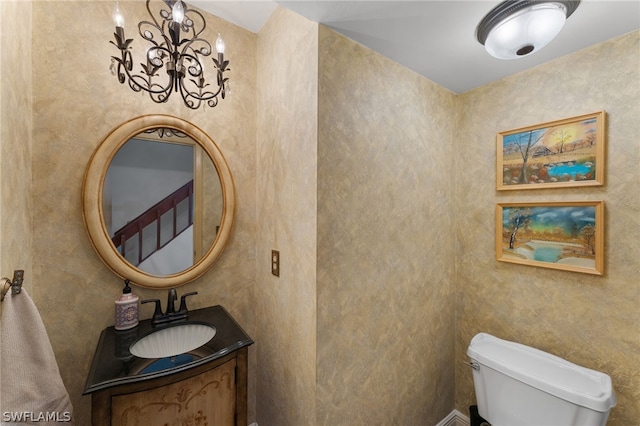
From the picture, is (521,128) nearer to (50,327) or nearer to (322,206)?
(322,206)

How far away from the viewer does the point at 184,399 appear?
1.02 metres

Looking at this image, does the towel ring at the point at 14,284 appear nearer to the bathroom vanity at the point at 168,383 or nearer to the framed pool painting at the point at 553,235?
the bathroom vanity at the point at 168,383

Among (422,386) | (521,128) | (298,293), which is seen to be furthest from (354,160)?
(422,386)

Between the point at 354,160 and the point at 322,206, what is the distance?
30 cm

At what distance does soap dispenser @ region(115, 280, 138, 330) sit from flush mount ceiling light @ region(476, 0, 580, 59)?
2033mm

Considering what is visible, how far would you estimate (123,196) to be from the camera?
1.29 meters

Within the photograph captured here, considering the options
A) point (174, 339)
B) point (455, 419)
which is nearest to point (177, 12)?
point (174, 339)

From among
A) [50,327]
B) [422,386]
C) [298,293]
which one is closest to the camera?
[50,327]

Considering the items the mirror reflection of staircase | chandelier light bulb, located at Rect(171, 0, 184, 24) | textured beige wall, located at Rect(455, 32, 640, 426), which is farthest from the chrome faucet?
textured beige wall, located at Rect(455, 32, 640, 426)

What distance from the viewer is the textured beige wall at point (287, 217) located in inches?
46.5

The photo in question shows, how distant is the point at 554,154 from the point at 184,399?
7.03ft

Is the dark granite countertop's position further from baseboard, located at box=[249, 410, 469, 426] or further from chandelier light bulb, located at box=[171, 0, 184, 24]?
baseboard, located at box=[249, 410, 469, 426]

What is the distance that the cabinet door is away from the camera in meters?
0.93

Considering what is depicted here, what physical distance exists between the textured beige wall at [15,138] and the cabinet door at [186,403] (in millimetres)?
330
